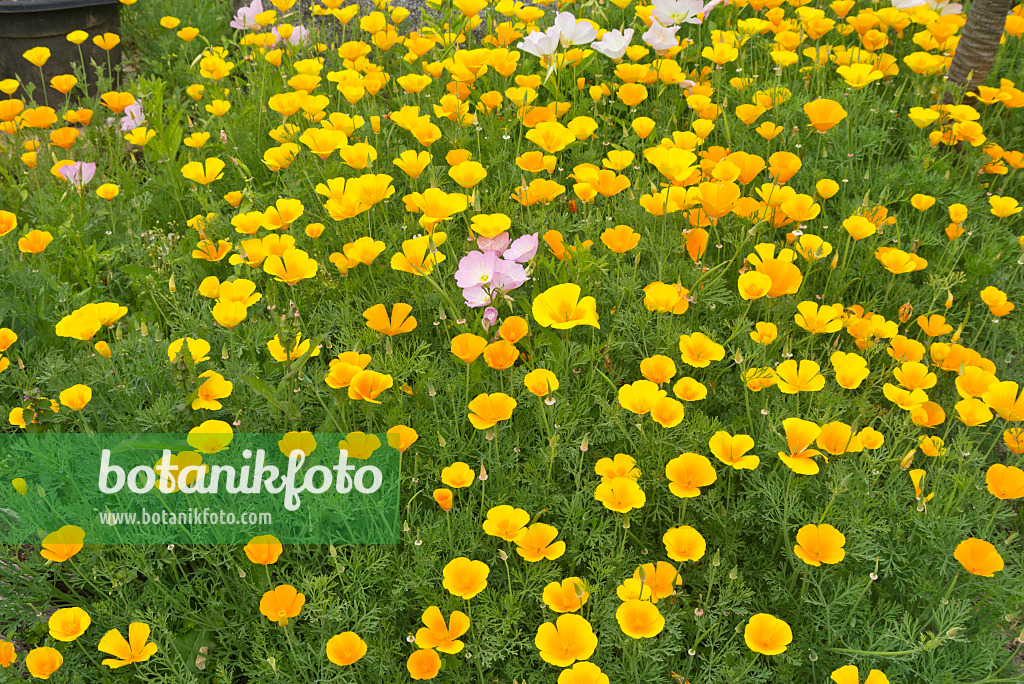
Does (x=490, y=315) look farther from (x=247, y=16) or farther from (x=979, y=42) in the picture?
(x=247, y=16)

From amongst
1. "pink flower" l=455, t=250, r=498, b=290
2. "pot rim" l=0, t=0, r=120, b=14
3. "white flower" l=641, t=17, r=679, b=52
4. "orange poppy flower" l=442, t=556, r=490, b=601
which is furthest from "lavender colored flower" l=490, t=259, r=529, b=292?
"pot rim" l=0, t=0, r=120, b=14

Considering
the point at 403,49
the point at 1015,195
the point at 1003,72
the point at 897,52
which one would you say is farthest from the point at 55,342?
→ the point at 1003,72

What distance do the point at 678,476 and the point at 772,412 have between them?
53 cm

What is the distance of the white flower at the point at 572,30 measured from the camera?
2.60 m

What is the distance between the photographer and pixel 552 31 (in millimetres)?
2637

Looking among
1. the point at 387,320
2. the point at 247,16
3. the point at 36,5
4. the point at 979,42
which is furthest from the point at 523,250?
the point at 36,5

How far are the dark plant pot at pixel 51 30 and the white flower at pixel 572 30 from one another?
9.03 feet

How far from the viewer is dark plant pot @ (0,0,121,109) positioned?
3973mm

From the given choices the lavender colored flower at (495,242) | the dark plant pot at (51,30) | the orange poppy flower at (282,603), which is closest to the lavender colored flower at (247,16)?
the dark plant pot at (51,30)

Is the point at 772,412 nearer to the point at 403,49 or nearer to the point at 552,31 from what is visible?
the point at 552,31

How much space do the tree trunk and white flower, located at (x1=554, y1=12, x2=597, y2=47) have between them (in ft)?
5.21

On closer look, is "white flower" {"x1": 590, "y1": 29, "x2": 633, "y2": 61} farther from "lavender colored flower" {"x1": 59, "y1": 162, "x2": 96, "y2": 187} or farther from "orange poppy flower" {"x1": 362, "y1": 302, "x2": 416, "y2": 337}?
"lavender colored flower" {"x1": 59, "y1": 162, "x2": 96, "y2": 187}

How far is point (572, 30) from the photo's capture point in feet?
8.73

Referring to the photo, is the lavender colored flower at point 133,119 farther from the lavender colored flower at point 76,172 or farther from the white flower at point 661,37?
the white flower at point 661,37
